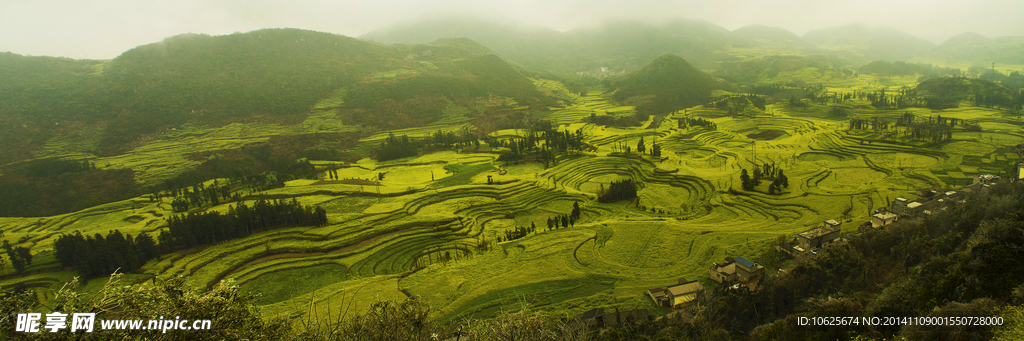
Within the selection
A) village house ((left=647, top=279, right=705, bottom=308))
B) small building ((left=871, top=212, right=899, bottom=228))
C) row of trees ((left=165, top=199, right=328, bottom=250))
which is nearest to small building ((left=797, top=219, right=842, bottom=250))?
small building ((left=871, top=212, right=899, bottom=228))

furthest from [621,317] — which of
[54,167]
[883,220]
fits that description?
[54,167]

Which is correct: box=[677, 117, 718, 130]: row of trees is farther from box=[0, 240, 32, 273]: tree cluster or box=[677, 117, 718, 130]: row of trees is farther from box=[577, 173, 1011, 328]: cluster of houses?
box=[0, 240, 32, 273]: tree cluster

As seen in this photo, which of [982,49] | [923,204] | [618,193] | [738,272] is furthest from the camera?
[982,49]

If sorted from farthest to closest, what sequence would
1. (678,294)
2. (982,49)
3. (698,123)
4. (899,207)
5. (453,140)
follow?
(982,49), (698,123), (453,140), (899,207), (678,294)

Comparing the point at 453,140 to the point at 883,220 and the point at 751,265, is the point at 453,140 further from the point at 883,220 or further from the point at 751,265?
the point at 883,220

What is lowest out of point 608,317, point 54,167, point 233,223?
point 608,317
